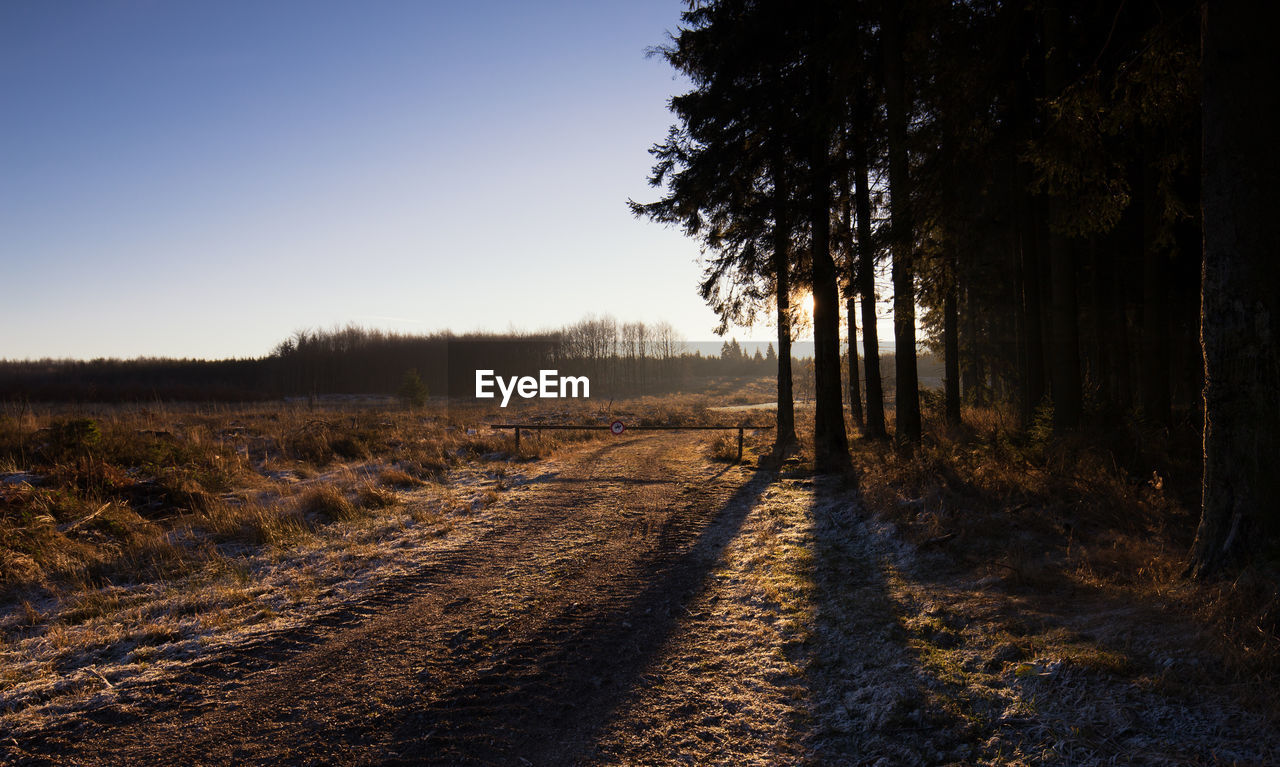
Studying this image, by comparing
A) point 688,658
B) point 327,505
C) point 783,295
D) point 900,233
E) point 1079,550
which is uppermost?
point 900,233

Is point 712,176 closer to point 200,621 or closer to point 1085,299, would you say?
point 200,621

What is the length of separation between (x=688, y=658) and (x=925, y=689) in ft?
5.74

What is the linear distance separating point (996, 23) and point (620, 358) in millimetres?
91676

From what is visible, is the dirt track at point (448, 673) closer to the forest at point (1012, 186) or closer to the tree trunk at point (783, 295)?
the forest at point (1012, 186)

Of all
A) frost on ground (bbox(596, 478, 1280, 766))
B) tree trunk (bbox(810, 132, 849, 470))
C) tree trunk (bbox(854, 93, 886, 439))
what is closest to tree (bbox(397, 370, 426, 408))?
tree trunk (bbox(854, 93, 886, 439))

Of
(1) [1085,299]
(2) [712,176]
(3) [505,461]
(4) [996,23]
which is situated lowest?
(3) [505,461]

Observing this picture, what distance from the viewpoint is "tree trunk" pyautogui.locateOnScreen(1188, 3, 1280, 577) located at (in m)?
4.33

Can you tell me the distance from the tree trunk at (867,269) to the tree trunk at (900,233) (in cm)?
55

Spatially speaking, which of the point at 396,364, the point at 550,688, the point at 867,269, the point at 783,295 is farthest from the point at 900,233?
the point at 396,364

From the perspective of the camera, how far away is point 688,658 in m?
4.71

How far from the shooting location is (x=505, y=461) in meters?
17.1

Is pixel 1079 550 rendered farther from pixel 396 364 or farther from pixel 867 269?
pixel 396 364

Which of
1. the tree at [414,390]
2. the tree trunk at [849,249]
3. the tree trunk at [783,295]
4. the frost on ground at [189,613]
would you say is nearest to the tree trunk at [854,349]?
the tree trunk at [849,249]

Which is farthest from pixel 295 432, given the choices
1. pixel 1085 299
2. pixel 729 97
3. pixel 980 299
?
pixel 1085 299
